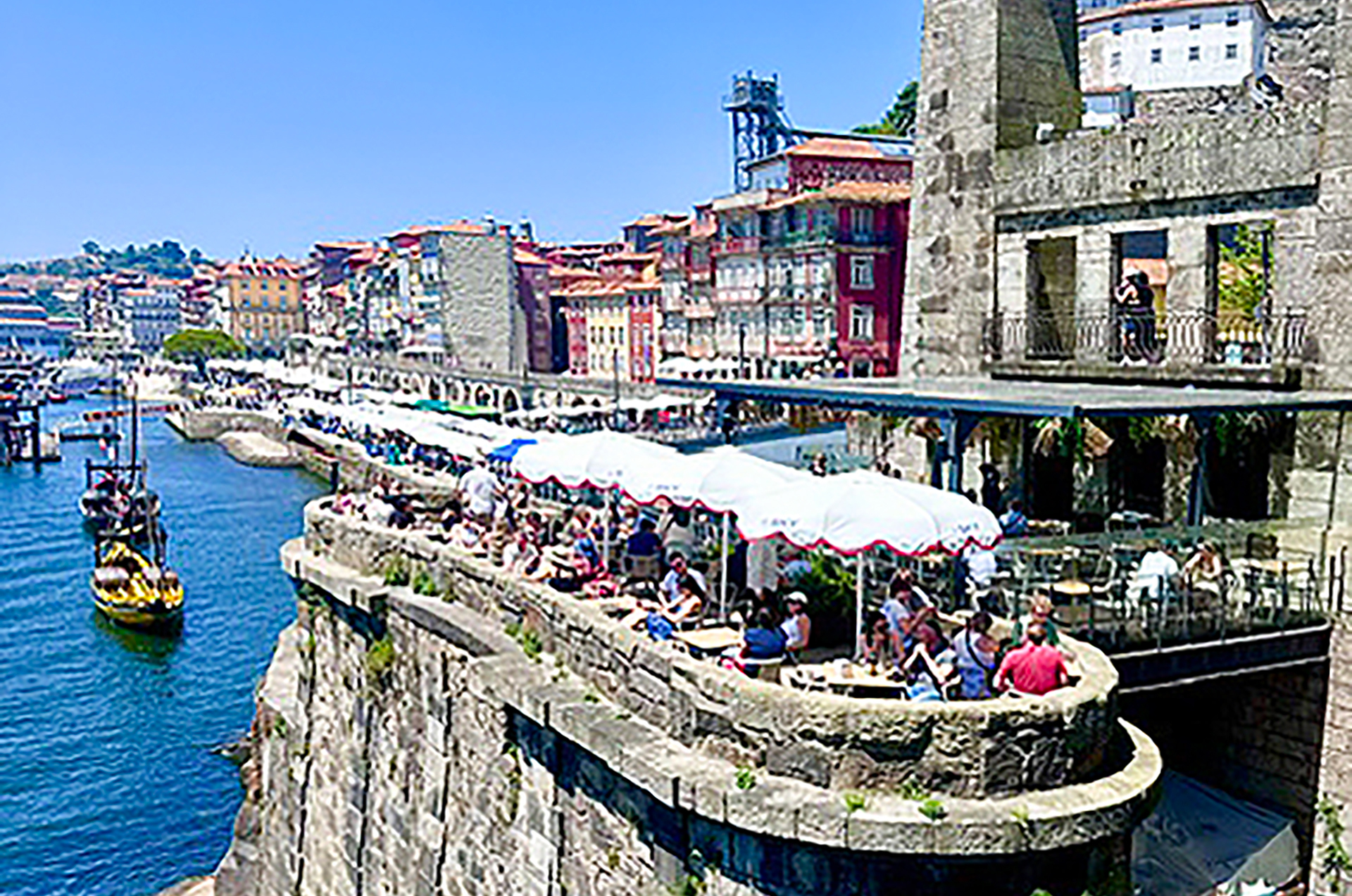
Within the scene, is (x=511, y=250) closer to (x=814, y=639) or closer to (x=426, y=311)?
(x=426, y=311)

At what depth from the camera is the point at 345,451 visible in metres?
79.4

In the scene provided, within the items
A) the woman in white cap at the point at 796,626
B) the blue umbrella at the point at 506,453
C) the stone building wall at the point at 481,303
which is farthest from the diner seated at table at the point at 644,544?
the stone building wall at the point at 481,303

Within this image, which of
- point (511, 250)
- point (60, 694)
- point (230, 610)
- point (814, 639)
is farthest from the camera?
point (511, 250)

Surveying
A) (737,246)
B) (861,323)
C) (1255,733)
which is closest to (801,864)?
(1255,733)

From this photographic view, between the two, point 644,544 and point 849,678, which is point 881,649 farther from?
point 644,544

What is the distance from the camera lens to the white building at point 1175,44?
71.9 m

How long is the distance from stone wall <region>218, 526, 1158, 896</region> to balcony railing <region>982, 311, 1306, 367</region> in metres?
8.50

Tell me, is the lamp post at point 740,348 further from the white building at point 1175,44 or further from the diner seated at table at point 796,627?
the diner seated at table at point 796,627

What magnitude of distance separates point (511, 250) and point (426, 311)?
10.7 meters

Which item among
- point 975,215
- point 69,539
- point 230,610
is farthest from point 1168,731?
point 69,539

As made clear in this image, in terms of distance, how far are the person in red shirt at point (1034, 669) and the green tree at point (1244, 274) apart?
11859 mm

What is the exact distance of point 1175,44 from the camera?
241ft

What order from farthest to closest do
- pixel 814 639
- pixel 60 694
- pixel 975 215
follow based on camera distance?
pixel 60 694 < pixel 975 215 < pixel 814 639

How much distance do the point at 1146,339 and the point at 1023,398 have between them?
15.4 ft
